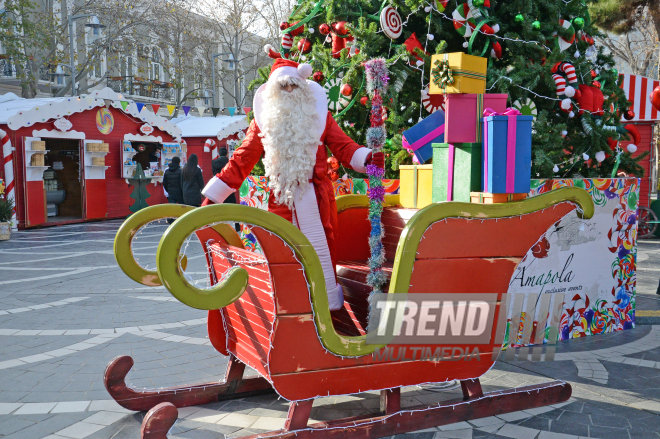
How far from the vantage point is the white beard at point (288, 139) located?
2.79 metres

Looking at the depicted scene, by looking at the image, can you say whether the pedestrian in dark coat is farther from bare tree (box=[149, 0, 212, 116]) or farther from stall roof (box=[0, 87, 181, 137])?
bare tree (box=[149, 0, 212, 116])

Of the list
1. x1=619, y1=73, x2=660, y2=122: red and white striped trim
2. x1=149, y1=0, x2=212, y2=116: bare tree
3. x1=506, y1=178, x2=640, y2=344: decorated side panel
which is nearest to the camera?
x1=506, y1=178, x2=640, y2=344: decorated side panel

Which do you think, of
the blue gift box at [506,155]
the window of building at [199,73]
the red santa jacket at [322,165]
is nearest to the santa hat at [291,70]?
the red santa jacket at [322,165]

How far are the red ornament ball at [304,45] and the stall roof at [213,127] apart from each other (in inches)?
460

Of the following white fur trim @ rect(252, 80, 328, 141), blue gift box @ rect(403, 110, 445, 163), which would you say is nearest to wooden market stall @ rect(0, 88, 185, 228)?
white fur trim @ rect(252, 80, 328, 141)

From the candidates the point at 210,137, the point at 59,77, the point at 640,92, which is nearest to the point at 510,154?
the point at 640,92

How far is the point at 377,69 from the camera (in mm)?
2547

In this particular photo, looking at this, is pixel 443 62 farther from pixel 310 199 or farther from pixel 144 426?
pixel 144 426

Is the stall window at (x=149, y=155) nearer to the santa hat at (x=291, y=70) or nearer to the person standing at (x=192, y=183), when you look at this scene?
the person standing at (x=192, y=183)

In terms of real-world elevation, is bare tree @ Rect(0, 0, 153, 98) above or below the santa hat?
above

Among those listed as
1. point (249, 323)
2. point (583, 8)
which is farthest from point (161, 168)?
point (249, 323)

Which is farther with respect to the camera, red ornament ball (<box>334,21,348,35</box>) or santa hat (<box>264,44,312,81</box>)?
red ornament ball (<box>334,21,348,35</box>)

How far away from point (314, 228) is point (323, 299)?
1.71ft

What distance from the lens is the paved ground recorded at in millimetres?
2822
